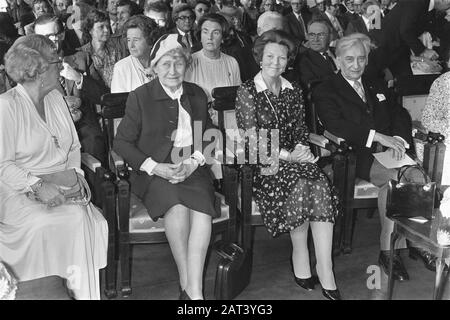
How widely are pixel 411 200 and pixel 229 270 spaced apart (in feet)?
2.94

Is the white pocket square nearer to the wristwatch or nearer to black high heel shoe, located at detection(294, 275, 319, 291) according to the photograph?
black high heel shoe, located at detection(294, 275, 319, 291)

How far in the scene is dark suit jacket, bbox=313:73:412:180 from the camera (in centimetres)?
364

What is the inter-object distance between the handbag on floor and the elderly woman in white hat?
0.28m

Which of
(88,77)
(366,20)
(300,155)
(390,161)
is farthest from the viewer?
(366,20)

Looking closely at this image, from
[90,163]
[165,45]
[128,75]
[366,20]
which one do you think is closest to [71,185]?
[90,163]

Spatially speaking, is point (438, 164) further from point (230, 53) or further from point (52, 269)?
point (52, 269)

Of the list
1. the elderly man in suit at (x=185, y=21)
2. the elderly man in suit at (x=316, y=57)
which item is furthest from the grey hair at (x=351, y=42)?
the elderly man in suit at (x=185, y=21)

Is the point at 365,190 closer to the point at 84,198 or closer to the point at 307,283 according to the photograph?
the point at 307,283

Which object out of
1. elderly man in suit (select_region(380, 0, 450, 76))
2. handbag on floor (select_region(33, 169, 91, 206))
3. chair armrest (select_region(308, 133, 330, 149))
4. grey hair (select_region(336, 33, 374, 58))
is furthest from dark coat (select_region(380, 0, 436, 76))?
handbag on floor (select_region(33, 169, 91, 206))

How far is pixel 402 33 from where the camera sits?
191 inches
